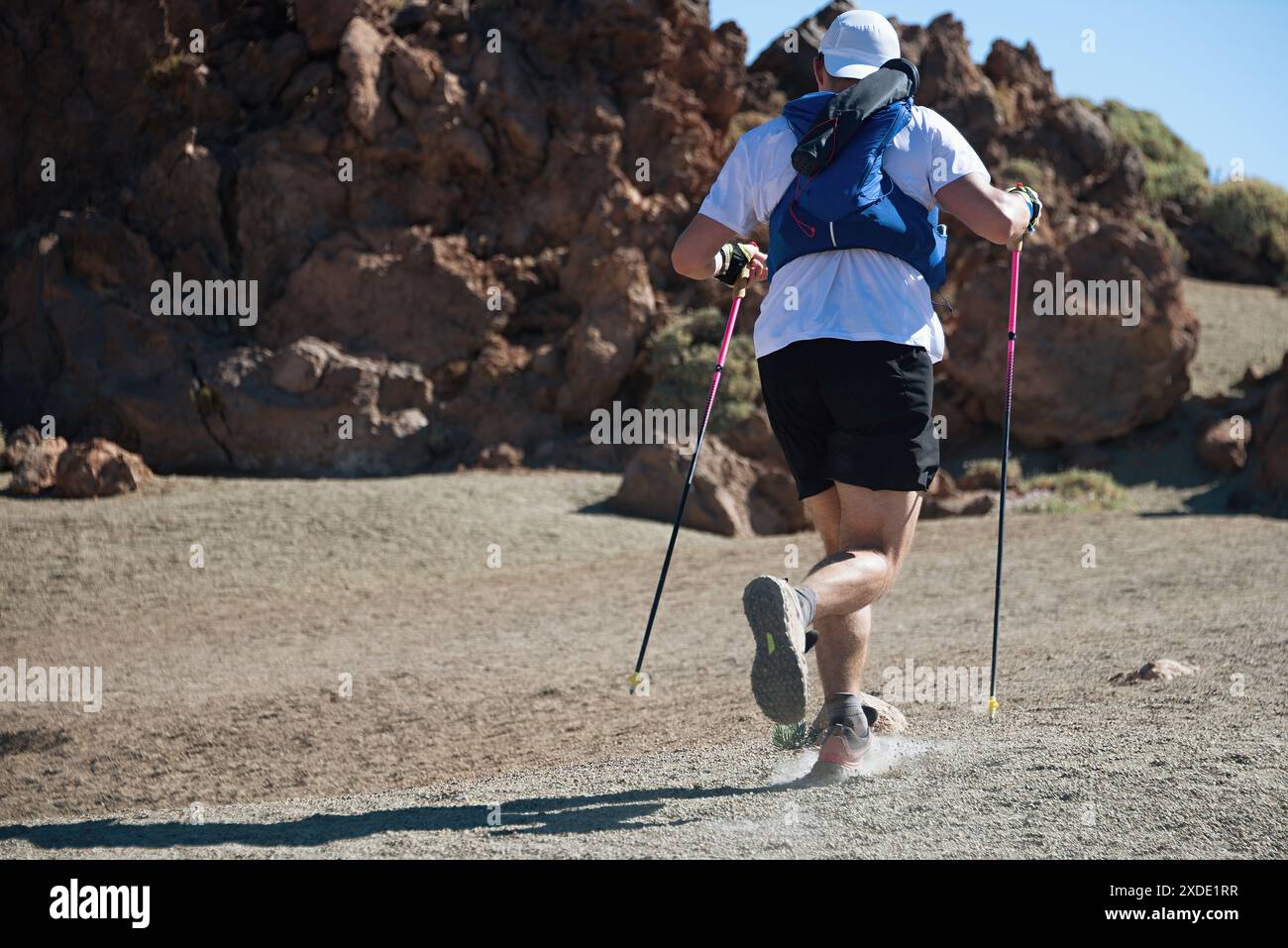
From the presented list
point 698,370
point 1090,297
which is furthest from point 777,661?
point 1090,297

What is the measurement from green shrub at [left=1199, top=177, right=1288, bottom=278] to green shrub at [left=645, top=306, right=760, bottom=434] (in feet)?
41.5

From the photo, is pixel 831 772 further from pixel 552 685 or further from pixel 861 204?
pixel 552 685

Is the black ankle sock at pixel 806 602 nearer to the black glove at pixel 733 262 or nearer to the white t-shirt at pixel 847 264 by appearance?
the white t-shirt at pixel 847 264

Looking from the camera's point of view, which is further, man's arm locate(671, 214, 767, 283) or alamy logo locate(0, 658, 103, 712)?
alamy logo locate(0, 658, 103, 712)

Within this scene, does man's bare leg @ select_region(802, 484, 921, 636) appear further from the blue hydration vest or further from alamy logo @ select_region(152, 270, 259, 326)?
alamy logo @ select_region(152, 270, 259, 326)

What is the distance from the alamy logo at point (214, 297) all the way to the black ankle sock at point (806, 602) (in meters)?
11.7

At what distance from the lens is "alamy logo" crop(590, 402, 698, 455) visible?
47.8 feet

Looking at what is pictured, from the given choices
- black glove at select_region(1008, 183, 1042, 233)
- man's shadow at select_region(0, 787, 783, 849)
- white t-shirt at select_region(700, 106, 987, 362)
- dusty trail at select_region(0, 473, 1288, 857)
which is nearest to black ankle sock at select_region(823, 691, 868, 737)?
dusty trail at select_region(0, 473, 1288, 857)

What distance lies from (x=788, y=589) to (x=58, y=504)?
9471 mm

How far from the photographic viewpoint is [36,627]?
334 inches

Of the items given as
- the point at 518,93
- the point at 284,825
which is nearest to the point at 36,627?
the point at 284,825

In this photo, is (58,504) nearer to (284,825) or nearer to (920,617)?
(920,617)

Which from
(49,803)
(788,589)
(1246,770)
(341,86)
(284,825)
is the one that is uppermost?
(341,86)

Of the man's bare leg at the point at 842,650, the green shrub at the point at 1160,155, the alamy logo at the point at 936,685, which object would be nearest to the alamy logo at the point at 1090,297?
the alamy logo at the point at 936,685
